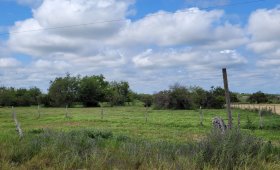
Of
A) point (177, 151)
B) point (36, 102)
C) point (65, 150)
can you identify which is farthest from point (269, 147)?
point (36, 102)

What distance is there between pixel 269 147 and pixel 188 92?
66.2 metres

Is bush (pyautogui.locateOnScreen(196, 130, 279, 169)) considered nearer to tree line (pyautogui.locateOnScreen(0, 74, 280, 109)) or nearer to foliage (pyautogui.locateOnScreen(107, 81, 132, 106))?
tree line (pyautogui.locateOnScreen(0, 74, 280, 109))

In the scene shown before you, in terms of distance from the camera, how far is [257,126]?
2994cm

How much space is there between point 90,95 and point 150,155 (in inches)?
3604

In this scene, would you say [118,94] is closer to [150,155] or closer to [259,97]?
[259,97]

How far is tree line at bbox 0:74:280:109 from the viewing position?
7956cm

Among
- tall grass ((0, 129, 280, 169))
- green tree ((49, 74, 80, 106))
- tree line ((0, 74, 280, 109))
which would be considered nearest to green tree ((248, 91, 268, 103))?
tree line ((0, 74, 280, 109))

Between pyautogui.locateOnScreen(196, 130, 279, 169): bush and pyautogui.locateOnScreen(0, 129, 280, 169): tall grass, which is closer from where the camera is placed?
pyautogui.locateOnScreen(0, 129, 280, 169): tall grass

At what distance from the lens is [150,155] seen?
8062 mm

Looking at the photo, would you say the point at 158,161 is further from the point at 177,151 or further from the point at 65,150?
the point at 65,150

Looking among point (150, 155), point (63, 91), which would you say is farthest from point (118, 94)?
point (150, 155)

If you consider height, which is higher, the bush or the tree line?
the tree line

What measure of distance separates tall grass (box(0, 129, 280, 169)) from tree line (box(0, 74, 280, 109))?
6677cm

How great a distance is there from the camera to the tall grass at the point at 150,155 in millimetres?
7469
